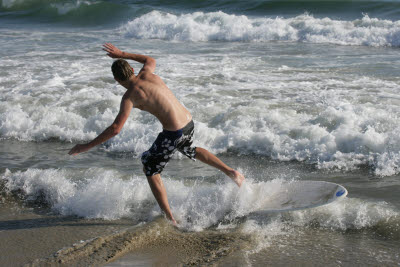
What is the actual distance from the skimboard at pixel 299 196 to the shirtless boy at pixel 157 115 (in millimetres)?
364

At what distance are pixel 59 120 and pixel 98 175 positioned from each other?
103 inches

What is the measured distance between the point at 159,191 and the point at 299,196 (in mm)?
1343

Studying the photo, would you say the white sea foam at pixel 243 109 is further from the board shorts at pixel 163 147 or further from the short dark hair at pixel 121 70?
the short dark hair at pixel 121 70

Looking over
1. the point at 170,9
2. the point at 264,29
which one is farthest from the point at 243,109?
the point at 170,9

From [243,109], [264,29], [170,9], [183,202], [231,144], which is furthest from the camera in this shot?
[170,9]

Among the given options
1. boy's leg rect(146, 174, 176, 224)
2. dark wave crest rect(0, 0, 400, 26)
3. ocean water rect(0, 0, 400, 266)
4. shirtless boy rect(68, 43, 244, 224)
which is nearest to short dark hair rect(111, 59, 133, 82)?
shirtless boy rect(68, 43, 244, 224)

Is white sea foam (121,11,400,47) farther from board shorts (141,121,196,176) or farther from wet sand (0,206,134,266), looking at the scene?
wet sand (0,206,134,266)

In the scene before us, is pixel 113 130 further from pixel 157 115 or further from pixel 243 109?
pixel 243 109

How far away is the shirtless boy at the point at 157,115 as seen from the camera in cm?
353

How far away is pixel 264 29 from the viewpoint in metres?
17.2

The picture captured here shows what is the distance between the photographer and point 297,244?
360 centimetres

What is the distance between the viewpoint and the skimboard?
13.0ft

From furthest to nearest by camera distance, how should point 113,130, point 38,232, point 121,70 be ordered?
point 38,232 → point 121,70 → point 113,130

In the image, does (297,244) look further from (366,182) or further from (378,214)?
(366,182)
